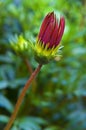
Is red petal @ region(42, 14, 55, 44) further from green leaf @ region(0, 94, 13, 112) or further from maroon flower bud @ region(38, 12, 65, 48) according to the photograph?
green leaf @ region(0, 94, 13, 112)

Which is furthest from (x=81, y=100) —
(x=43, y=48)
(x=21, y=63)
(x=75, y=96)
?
(x=43, y=48)

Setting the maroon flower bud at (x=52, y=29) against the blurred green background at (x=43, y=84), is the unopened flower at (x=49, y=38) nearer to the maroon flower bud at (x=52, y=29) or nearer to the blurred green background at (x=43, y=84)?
the maroon flower bud at (x=52, y=29)

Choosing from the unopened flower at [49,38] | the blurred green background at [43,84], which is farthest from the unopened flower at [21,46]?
the unopened flower at [49,38]

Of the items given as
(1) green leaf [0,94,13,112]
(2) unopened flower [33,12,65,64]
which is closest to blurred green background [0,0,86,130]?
(1) green leaf [0,94,13,112]

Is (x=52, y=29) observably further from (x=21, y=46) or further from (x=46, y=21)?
(x=21, y=46)

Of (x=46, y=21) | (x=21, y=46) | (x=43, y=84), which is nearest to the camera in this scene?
(x=46, y=21)

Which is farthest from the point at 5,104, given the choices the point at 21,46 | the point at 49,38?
the point at 49,38
